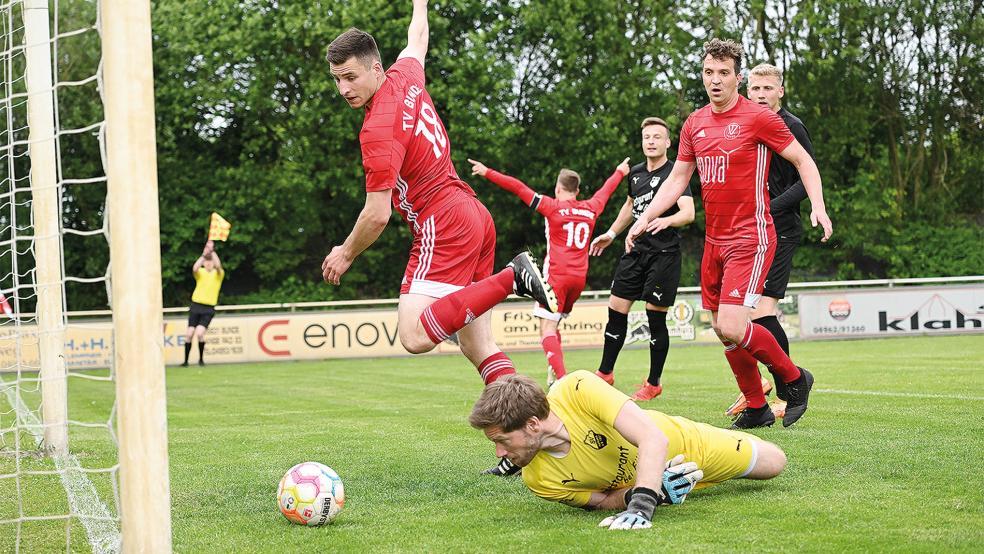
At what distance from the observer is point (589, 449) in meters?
4.27

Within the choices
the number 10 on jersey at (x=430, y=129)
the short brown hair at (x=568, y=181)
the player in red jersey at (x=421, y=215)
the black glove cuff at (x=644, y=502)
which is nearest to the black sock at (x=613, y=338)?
the short brown hair at (x=568, y=181)

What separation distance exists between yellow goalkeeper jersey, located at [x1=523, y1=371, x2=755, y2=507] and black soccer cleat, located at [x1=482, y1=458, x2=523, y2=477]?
0.70 meters

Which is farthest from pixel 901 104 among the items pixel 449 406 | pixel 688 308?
pixel 449 406

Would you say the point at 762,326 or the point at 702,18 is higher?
the point at 702,18

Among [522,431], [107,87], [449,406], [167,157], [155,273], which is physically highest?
[167,157]

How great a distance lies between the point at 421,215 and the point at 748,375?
2.55m

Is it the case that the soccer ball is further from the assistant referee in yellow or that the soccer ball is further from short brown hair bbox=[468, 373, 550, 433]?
the assistant referee in yellow

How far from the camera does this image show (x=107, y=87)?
10.2ft

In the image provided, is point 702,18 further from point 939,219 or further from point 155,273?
point 155,273

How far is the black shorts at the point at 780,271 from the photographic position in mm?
7191

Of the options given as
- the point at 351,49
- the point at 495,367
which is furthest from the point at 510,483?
the point at 351,49

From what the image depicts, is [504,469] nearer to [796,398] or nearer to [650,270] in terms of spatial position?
[796,398]

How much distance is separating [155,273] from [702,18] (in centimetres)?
2719

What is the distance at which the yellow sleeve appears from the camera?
409cm
